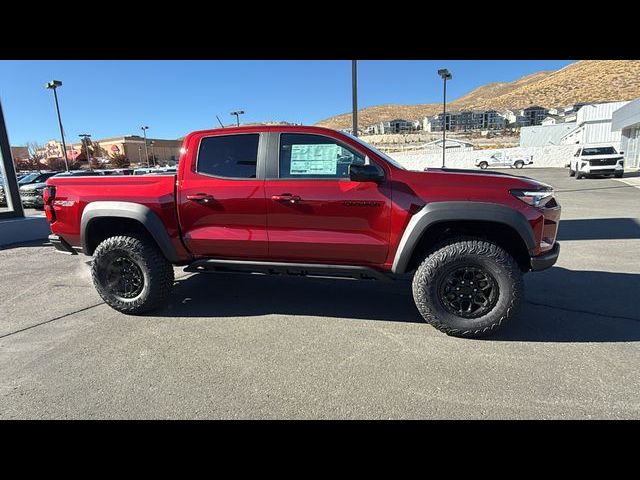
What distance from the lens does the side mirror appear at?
10.9ft

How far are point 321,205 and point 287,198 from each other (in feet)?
1.14

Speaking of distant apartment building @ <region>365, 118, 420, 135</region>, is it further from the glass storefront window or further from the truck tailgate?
the truck tailgate

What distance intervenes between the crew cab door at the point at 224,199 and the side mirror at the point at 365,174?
0.94 m

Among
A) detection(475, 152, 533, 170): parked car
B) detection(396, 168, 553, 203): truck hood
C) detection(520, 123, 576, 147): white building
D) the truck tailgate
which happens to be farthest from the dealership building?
detection(396, 168, 553, 203): truck hood

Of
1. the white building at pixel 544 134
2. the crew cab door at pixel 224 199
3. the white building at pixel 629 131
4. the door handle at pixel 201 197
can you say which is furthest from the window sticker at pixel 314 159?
the white building at pixel 544 134

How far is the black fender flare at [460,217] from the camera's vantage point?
3.18 m

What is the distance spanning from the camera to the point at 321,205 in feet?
11.6

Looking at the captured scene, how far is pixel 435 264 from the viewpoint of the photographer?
3.38 m

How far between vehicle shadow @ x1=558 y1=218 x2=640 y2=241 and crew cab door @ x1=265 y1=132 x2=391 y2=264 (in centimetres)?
560

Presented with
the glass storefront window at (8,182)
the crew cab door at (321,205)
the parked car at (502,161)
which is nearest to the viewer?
the crew cab door at (321,205)

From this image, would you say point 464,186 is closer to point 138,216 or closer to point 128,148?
point 138,216

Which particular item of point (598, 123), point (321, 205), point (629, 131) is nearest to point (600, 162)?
point (629, 131)

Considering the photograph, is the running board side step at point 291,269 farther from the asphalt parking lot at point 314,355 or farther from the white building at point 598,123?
the white building at point 598,123
